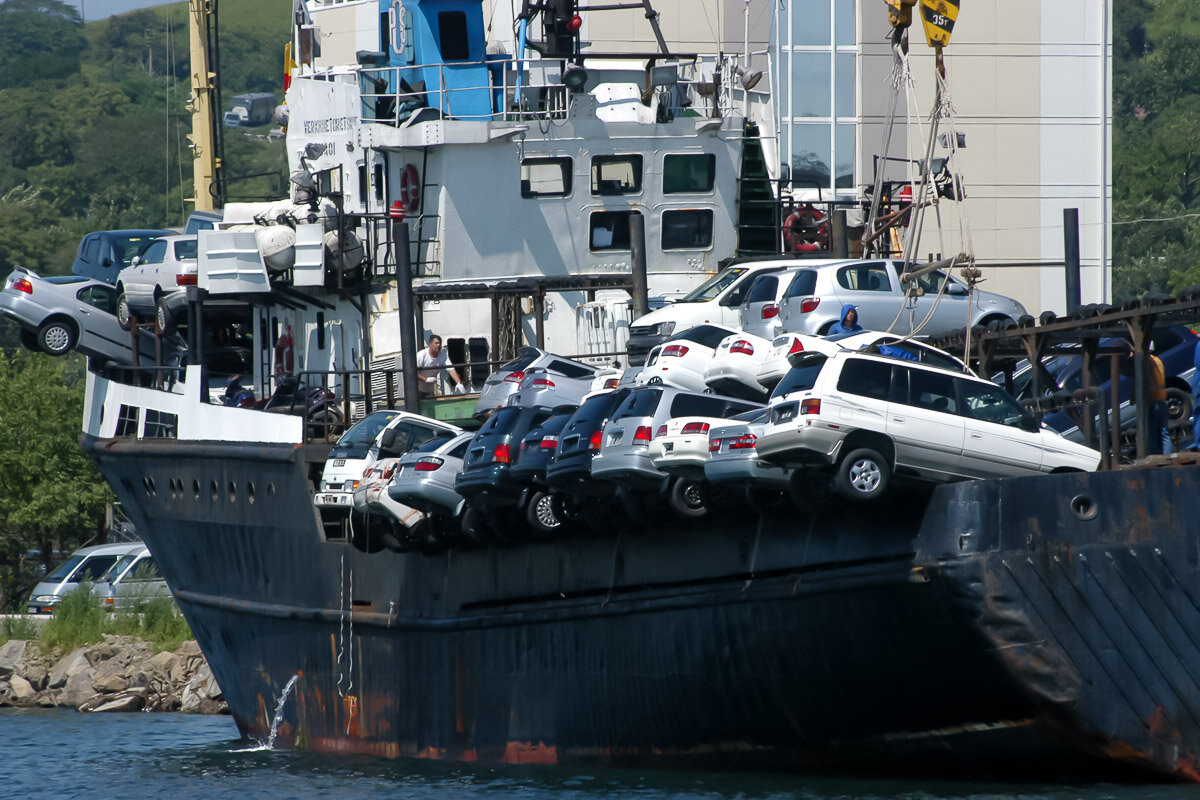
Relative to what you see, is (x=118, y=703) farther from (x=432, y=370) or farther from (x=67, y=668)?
(x=432, y=370)

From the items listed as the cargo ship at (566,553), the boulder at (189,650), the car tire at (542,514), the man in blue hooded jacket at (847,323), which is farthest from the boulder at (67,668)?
the man in blue hooded jacket at (847,323)

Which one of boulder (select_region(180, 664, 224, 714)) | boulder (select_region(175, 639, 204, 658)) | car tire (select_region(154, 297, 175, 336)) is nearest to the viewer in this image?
car tire (select_region(154, 297, 175, 336))

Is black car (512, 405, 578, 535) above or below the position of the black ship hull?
above

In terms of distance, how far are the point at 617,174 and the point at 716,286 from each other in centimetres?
332

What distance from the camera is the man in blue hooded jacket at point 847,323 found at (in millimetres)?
22656

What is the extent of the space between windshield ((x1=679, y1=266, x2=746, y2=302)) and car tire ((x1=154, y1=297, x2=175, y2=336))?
9.47 metres

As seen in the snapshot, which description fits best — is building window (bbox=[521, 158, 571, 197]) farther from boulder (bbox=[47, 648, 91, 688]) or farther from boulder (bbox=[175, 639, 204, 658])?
boulder (bbox=[47, 648, 91, 688])

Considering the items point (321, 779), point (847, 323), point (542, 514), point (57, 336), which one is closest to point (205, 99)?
point (57, 336)

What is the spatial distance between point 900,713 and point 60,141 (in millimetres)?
115628

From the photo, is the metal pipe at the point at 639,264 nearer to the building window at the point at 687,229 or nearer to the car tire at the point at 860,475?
the building window at the point at 687,229

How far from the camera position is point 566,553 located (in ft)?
70.0

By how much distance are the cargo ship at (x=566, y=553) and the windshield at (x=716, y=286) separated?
1.19 m

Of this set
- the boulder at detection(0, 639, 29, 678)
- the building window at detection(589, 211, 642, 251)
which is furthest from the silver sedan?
the building window at detection(589, 211, 642, 251)

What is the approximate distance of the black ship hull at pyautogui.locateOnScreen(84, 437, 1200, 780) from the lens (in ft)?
56.6
